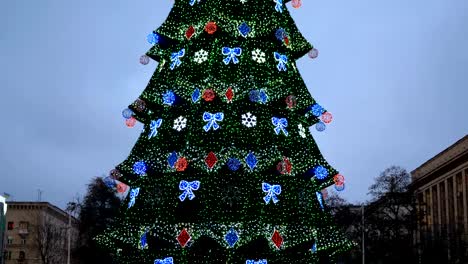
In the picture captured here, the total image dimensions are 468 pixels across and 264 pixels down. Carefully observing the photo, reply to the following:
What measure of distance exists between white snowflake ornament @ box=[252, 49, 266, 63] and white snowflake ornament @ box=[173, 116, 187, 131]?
2.46 metres

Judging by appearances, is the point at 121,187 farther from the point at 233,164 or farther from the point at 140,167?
the point at 233,164

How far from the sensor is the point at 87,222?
2527 inches

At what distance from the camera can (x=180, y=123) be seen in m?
19.4

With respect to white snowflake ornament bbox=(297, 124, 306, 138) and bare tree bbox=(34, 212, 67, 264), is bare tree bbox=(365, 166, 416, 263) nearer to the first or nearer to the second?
bare tree bbox=(34, 212, 67, 264)

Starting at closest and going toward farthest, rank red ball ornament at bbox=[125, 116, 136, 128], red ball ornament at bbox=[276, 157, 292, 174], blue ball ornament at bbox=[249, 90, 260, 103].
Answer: red ball ornament at bbox=[276, 157, 292, 174] < blue ball ornament at bbox=[249, 90, 260, 103] < red ball ornament at bbox=[125, 116, 136, 128]

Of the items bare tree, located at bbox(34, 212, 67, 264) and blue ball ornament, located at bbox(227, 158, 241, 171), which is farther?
bare tree, located at bbox(34, 212, 67, 264)

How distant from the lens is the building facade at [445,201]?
5722 centimetres

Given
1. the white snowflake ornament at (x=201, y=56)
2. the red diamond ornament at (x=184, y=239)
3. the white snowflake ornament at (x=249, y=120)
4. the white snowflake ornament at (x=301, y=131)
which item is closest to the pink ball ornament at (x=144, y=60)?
the white snowflake ornament at (x=201, y=56)

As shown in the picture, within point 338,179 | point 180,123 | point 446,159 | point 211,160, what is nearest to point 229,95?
point 180,123

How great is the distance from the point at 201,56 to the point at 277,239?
527 cm

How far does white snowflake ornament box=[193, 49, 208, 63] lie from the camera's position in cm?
1975

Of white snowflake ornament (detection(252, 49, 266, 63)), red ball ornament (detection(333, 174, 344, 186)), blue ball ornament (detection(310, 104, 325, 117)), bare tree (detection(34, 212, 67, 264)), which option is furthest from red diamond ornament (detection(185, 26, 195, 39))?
bare tree (detection(34, 212, 67, 264))

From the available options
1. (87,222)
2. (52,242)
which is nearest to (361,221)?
(87,222)

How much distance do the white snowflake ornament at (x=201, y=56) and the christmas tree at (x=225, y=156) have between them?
0.10ft
